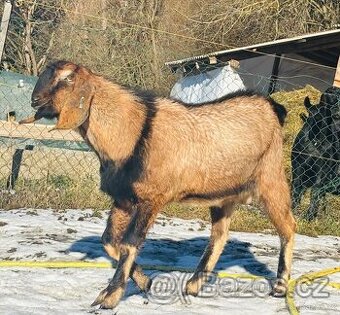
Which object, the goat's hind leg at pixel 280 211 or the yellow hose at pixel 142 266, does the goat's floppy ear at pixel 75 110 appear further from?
the goat's hind leg at pixel 280 211

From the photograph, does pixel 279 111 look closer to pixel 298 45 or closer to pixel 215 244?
pixel 215 244

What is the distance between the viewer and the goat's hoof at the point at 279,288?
4.87 meters

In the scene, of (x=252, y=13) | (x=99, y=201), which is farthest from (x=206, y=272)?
(x=252, y=13)

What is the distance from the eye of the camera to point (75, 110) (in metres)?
4.30

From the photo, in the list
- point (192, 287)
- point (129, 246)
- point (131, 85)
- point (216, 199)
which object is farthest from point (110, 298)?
point (131, 85)

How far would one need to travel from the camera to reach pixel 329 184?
29.3 ft

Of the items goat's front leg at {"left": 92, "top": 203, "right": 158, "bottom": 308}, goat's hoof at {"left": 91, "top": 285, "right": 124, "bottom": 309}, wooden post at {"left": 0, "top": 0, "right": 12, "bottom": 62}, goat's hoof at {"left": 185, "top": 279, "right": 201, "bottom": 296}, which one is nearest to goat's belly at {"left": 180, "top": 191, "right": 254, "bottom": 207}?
goat's front leg at {"left": 92, "top": 203, "right": 158, "bottom": 308}

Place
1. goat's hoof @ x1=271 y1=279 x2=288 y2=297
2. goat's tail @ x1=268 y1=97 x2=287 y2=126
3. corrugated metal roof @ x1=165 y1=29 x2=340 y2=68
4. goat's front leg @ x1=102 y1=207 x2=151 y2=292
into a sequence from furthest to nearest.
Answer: corrugated metal roof @ x1=165 y1=29 x2=340 y2=68, goat's tail @ x1=268 y1=97 x2=287 y2=126, goat's hoof @ x1=271 y1=279 x2=288 y2=297, goat's front leg @ x1=102 y1=207 x2=151 y2=292

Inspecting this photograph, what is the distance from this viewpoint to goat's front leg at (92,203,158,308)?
4270mm

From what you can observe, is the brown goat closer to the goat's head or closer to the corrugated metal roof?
the goat's head

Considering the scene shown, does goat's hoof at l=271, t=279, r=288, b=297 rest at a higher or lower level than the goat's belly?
Result: lower

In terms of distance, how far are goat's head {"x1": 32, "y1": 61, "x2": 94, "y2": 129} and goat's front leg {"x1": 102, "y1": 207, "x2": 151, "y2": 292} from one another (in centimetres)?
71

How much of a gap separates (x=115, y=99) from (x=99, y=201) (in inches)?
143

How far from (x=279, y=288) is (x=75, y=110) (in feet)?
6.47
